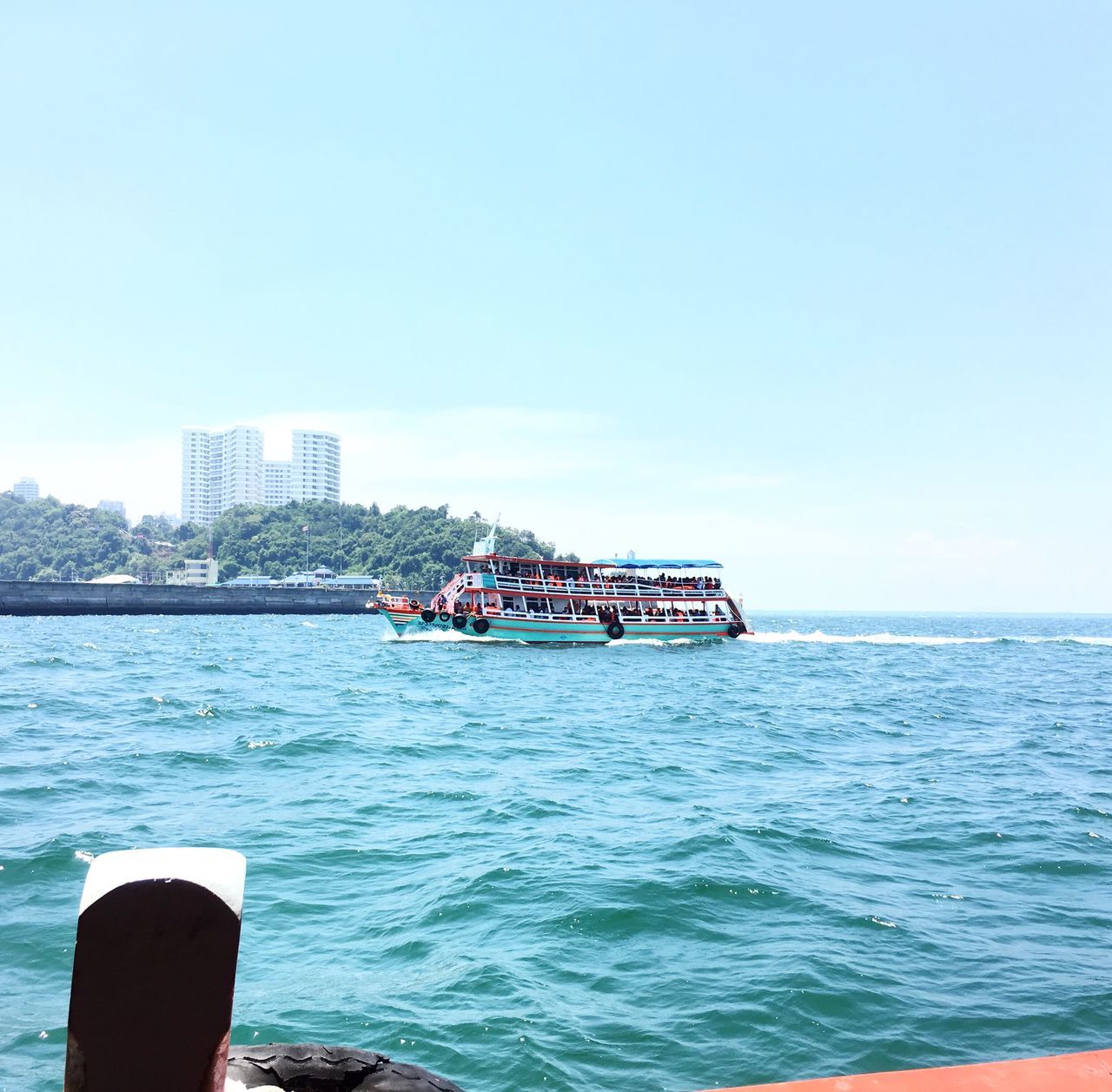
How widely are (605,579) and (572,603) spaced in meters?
3.26

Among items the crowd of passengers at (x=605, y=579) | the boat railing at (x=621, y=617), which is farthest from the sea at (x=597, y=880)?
the crowd of passengers at (x=605, y=579)

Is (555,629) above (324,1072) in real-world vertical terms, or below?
below

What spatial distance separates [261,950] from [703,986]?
10.7 feet

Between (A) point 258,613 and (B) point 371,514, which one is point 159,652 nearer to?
(A) point 258,613

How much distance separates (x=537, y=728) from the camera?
18.1 metres

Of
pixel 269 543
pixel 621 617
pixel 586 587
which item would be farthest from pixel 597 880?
pixel 269 543

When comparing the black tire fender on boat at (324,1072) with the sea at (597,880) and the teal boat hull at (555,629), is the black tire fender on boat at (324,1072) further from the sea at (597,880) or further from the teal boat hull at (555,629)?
the teal boat hull at (555,629)

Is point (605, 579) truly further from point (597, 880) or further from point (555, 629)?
point (597, 880)

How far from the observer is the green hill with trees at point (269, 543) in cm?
13750

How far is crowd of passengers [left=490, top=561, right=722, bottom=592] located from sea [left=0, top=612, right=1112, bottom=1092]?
1208 inches

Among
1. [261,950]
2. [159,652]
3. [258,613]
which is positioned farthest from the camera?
[258,613]

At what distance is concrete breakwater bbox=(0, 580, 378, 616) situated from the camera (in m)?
73.4

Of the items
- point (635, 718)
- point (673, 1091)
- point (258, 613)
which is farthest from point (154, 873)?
point (258, 613)

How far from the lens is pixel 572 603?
51.9m
